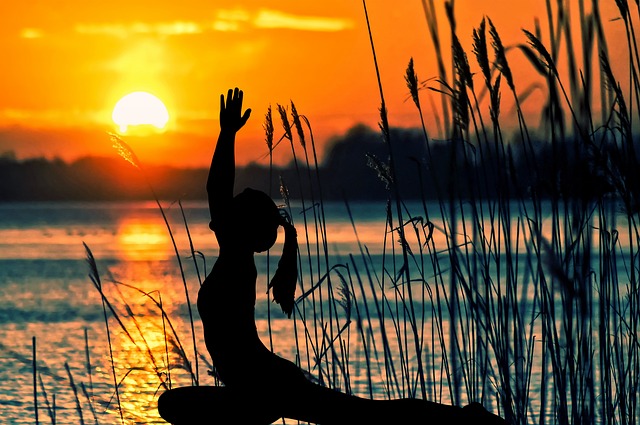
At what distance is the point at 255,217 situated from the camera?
196cm

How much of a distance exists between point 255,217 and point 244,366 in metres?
0.30

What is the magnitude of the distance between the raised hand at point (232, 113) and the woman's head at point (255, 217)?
0.52ft

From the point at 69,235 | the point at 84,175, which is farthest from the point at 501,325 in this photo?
the point at 84,175

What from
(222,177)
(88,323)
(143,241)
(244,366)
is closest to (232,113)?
(222,177)

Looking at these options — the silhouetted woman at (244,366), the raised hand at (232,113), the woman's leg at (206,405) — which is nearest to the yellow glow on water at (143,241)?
the raised hand at (232,113)

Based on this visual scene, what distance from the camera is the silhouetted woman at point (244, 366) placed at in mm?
1741

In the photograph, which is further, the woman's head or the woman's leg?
the woman's head

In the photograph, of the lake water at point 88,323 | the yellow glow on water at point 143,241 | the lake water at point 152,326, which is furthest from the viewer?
the yellow glow on water at point 143,241

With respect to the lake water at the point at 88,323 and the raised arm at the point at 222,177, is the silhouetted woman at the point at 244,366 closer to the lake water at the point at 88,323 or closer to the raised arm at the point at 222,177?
the raised arm at the point at 222,177

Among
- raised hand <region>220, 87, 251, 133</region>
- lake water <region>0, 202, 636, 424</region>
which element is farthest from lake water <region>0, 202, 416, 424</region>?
raised hand <region>220, 87, 251, 133</region>

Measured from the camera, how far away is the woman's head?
1.94 meters

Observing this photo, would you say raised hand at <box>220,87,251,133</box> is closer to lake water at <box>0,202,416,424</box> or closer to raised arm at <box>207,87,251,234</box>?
raised arm at <box>207,87,251,234</box>

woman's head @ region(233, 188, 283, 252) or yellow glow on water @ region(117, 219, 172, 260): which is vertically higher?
woman's head @ region(233, 188, 283, 252)

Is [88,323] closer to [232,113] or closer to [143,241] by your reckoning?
[232,113]
